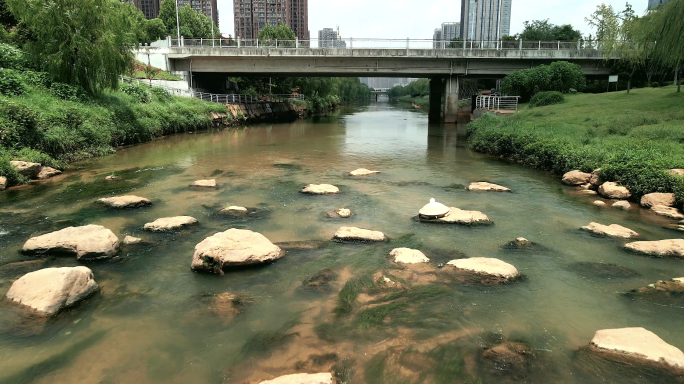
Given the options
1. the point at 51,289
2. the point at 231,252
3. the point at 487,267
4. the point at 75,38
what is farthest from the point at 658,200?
the point at 75,38

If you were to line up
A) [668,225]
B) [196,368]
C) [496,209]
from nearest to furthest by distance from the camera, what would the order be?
1. [196,368]
2. [668,225]
3. [496,209]

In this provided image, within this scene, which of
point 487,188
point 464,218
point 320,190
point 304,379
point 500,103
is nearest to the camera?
point 304,379

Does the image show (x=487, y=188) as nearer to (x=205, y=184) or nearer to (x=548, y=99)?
(x=205, y=184)

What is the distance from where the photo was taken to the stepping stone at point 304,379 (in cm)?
468

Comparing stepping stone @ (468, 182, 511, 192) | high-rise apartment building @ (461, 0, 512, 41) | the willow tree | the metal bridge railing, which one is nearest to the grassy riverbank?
stepping stone @ (468, 182, 511, 192)

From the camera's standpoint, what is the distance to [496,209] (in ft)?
39.7

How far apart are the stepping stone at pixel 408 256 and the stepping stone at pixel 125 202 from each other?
739cm

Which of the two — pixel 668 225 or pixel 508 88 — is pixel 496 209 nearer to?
pixel 668 225

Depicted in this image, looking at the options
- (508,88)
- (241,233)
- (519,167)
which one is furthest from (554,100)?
(241,233)

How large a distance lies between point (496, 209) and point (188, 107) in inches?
1125

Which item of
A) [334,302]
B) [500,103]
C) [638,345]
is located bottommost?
[334,302]

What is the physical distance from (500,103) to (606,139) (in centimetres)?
1979

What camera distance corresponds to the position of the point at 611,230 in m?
9.88

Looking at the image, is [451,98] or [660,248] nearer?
[660,248]
